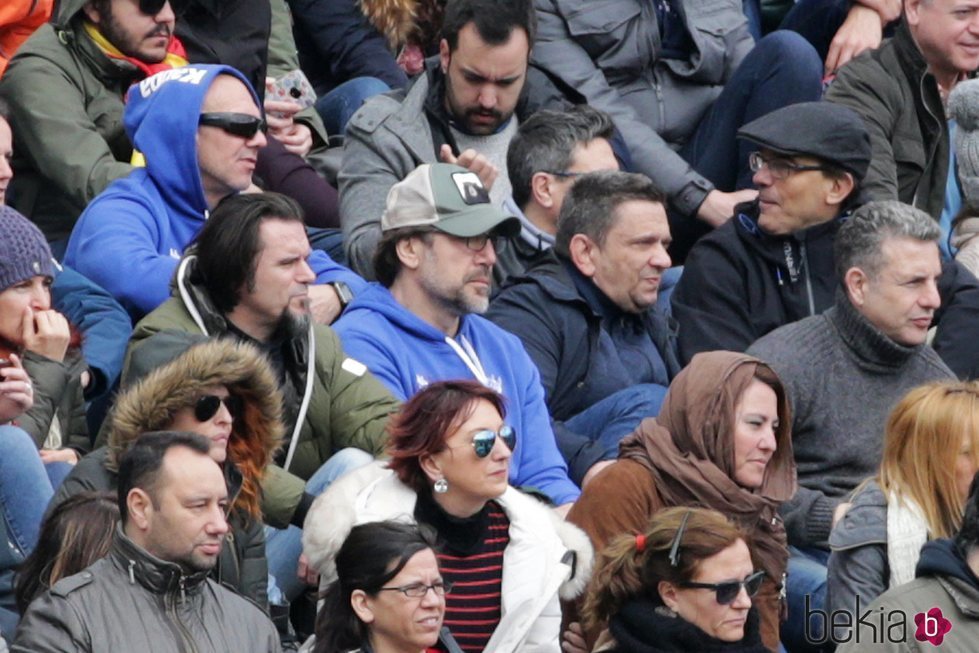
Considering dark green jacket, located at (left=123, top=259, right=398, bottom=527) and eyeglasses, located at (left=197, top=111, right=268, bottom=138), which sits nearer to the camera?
dark green jacket, located at (left=123, top=259, right=398, bottom=527)

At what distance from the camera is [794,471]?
727 cm

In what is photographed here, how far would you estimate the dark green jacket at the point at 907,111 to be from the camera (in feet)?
31.7

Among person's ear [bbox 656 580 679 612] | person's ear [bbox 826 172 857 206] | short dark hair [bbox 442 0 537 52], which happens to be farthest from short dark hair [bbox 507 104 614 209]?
person's ear [bbox 656 580 679 612]

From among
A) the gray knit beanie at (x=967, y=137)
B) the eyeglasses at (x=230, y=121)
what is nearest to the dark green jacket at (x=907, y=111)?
the gray knit beanie at (x=967, y=137)

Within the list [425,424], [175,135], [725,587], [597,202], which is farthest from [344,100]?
[725,587]

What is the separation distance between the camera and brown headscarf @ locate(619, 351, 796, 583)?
6.90 metres

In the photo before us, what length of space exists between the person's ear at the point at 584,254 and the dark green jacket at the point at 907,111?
5.98 feet

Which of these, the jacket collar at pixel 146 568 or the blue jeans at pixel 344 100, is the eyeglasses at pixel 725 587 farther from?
the blue jeans at pixel 344 100

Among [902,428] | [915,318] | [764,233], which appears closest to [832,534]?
[902,428]

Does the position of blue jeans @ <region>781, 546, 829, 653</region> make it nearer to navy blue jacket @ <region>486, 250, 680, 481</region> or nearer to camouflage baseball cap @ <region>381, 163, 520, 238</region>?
navy blue jacket @ <region>486, 250, 680, 481</region>

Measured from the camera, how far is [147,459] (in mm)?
5758

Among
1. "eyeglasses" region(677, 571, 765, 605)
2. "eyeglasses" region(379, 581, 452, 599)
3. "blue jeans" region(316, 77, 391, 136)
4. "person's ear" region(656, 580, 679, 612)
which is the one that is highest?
"eyeglasses" region(379, 581, 452, 599)

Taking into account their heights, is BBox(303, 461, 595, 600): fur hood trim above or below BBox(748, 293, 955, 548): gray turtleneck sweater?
above

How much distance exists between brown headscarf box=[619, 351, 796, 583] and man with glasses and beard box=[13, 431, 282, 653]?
60.4 inches
